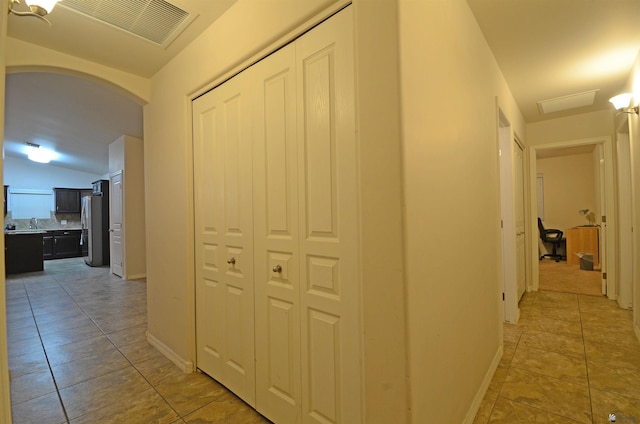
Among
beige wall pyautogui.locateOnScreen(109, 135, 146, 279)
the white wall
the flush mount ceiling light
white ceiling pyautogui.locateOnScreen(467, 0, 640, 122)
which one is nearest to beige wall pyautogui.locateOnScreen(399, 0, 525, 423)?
white ceiling pyautogui.locateOnScreen(467, 0, 640, 122)

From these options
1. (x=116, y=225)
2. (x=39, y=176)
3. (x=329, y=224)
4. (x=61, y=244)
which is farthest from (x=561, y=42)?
(x=39, y=176)

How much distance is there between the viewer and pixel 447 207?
145cm

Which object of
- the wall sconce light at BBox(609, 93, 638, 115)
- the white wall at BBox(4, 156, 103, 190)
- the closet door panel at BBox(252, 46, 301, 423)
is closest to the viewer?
the closet door panel at BBox(252, 46, 301, 423)

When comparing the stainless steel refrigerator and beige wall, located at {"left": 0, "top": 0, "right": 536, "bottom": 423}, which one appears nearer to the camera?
beige wall, located at {"left": 0, "top": 0, "right": 536, "bottom": 423}

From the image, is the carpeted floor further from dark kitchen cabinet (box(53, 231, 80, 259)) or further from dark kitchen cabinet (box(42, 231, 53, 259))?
dark kitchen cabinet (box(42, 231, 53, 259))

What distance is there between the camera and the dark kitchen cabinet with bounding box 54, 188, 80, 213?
913cm

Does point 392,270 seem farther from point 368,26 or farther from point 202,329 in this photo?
point 202,329

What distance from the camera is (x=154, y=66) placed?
2.59 metres

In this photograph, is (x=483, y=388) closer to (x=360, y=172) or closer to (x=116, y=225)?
(x=360, y=172)

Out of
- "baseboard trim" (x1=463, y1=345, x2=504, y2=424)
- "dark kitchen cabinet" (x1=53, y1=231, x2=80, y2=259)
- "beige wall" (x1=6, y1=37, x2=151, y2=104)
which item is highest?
"beige wall" (x1=6, y1=37, x2=151, y2=104)

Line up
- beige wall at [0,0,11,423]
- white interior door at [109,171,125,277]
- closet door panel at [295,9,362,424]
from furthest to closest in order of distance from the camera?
1. white interior door at [109,171,125,277]
2. closet door panel at [295,9,362,424]
3. beige wall at [0,0,11,423]

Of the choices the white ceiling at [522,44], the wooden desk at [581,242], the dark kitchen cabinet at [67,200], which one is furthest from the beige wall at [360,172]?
the dark kitchen cabinet at [67,200]

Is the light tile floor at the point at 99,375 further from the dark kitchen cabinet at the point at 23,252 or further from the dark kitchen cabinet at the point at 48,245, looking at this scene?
the dark kitchen cabinet at the point at 48,245

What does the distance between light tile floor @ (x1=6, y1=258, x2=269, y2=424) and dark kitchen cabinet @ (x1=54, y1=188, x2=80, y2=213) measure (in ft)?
21.2
